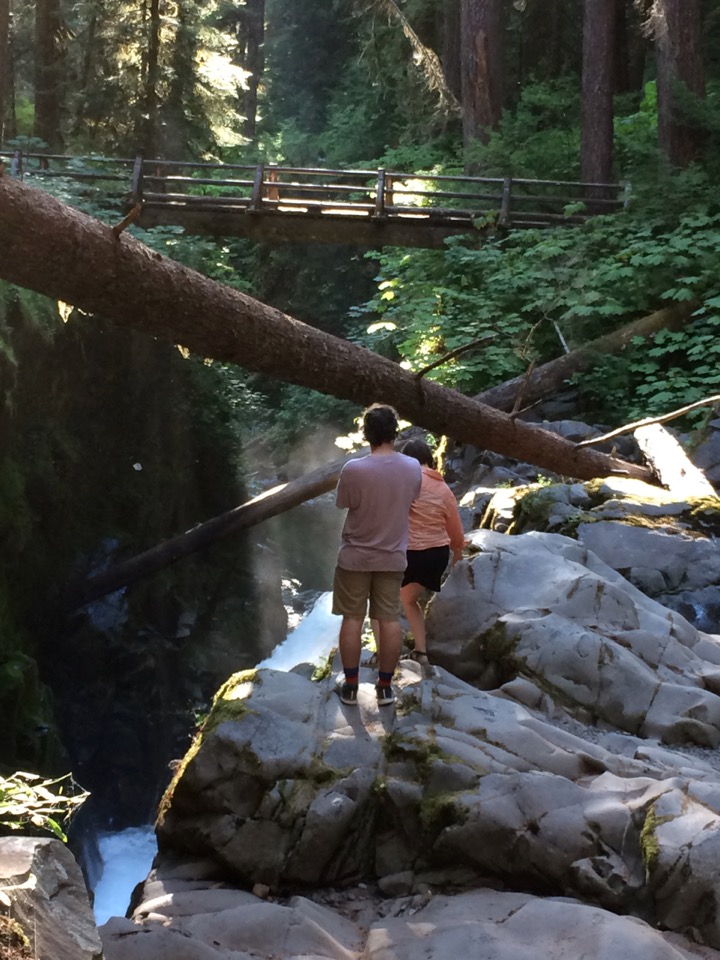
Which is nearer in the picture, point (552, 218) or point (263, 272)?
point (552, 218)

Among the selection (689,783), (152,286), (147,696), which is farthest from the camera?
(147,696)

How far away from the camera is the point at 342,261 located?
947 inches

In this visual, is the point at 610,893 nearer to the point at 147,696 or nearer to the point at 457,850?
the point at 457,850

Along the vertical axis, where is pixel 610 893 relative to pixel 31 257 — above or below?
below

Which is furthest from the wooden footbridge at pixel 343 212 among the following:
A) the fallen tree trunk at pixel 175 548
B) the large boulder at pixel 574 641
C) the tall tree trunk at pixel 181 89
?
the large boulder at pixel 574 641

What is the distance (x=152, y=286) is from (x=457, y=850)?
359 centimetres

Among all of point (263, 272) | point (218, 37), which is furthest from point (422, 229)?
point (263, 272)

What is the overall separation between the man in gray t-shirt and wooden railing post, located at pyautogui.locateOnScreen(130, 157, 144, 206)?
12915mm

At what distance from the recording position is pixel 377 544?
489cm

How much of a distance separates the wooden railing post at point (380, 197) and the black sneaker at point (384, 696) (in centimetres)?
1360

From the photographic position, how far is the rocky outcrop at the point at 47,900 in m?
2.29

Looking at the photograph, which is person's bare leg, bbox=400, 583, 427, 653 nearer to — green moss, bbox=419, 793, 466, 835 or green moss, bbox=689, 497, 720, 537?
green moss, bbox=419, 793, 466, 835

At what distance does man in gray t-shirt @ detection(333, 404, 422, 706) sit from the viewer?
4.88 meters

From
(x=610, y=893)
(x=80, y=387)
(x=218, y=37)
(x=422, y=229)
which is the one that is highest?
(x=218, y=37)
